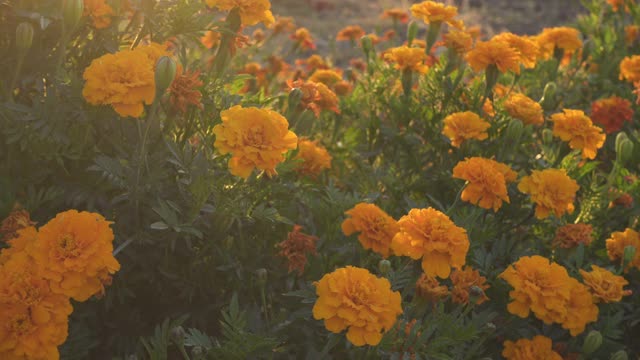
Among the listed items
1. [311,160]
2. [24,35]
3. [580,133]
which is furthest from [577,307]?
[24,35]

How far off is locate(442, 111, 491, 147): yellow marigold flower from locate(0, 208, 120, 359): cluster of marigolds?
115cm

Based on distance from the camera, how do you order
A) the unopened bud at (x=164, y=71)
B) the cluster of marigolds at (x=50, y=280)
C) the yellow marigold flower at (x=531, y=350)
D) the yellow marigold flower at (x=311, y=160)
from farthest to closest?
the yellow marigold flower at (x=311, y=160) < the yellow marigold flower at (x=531, y=350) < the unopened bud at (x=164, y=71) < the cluster of marigolds at (x=50, y=280)

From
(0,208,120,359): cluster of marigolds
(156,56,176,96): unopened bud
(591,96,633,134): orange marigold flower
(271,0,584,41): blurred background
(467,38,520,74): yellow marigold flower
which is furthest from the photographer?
(271,0,584,41): blurred background

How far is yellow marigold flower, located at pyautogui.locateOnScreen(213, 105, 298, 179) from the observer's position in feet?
4.47

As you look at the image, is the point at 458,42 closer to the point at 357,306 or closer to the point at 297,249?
the point at 297,249

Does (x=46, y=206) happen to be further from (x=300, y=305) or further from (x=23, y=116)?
(x=300, y=305)

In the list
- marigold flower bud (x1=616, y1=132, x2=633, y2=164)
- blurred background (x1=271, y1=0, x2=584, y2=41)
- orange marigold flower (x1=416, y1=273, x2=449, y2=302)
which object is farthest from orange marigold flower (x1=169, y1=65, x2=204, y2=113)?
blurred background (x1=271, y1=0, x2=584, y2=41)

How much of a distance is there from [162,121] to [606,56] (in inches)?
94.4

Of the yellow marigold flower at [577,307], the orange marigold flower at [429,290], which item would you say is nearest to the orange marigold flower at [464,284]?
the orange marigold flower at [429,290]

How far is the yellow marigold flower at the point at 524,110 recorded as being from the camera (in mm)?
2037

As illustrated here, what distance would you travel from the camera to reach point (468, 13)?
6.57 meters

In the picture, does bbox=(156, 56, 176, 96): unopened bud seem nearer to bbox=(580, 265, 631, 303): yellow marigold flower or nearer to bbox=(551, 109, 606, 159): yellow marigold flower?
bbox=(580, 265, 631, 303): yellow marigold flower

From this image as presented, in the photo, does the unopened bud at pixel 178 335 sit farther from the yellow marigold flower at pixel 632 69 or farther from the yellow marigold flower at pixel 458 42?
the yellow marigold flower at pixel 632 69

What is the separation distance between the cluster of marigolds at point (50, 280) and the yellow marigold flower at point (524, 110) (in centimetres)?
131
